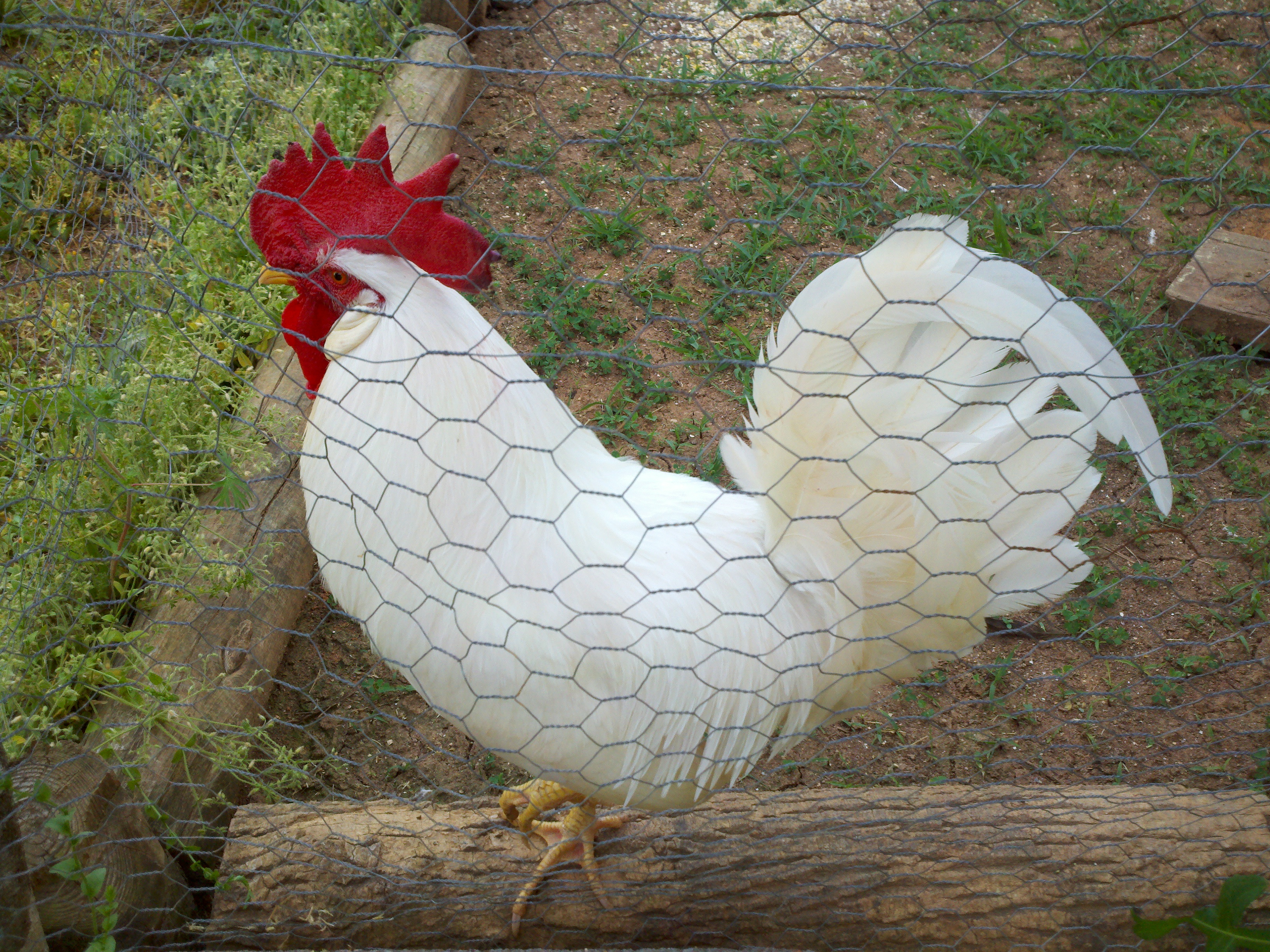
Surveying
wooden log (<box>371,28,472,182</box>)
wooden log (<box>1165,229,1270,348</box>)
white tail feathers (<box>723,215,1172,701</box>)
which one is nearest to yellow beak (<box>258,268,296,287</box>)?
white tail feathers (<box>723,215,1172,701</box>)

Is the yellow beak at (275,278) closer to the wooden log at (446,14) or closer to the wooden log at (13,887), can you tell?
the wooden log at (13,887)

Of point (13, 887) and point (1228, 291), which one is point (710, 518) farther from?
point (1228, 291)

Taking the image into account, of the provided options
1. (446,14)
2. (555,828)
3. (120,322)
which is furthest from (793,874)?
(446,14)

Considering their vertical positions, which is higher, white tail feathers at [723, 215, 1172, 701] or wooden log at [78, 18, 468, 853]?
white tail feathers at [723, 215, 1172, 701]

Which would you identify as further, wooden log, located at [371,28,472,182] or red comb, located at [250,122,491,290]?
wooden log, located at [371,28,472,182]

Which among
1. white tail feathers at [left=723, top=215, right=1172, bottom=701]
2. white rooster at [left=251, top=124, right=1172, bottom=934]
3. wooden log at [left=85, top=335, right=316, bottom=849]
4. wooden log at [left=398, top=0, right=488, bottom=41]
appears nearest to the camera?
white tail feathers at [left=723, top=215, right=1172, bottom=701]

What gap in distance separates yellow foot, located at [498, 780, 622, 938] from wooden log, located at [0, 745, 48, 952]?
3.12 feet

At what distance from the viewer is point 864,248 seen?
349cm

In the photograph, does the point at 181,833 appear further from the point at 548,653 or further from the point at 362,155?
the point at 362,155

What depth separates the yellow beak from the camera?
5.73 ft

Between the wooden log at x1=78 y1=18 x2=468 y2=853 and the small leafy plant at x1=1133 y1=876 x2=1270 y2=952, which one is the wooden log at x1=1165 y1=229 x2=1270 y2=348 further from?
the wooden log at x1=78 y1=18 x2=468 y2=853

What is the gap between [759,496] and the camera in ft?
6.09

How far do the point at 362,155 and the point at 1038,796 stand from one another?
6.86 feet

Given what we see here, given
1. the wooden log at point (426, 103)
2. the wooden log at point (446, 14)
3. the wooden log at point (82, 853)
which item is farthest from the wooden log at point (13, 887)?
the wooden log at point (446, 14)
